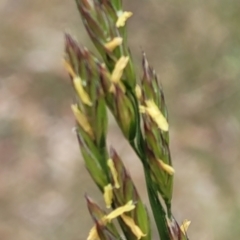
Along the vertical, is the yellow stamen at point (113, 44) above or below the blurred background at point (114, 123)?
below

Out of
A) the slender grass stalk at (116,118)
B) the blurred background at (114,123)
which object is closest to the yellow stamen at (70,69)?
the slender grass stalk at (116,118)

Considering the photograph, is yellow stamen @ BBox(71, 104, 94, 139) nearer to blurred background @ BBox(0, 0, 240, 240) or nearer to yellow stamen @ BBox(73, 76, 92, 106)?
yellow stamen @ BBox(73, 76, 92, 106)

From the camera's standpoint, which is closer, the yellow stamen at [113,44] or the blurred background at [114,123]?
the yellow stamen at [113,44]

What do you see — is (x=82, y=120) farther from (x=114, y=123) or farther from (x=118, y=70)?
(x=114, y=123)

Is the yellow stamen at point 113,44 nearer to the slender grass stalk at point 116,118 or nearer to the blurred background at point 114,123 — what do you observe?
the slender grass stalk at point 116,118

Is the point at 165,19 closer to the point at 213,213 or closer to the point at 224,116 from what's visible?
the point at 224,116

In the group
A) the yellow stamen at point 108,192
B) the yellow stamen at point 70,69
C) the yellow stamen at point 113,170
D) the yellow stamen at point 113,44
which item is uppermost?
the yellow stamen at point 113,44
